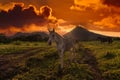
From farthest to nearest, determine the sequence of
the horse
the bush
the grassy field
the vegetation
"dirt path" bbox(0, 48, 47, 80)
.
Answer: "dirt path" bbox(0, 48, 47, 80) < the vegetation < the grassy field < the bush < the horse

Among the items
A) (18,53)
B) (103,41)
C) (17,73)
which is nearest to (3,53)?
(18,53)

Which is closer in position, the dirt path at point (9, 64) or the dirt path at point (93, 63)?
the dirt path at point (93, 63)

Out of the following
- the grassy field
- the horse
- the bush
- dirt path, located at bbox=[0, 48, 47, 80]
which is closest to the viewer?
the horse

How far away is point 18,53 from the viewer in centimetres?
6097

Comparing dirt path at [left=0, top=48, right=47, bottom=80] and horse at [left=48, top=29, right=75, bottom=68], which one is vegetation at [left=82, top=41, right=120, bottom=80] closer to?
horse at [left=48, top=29, right=75, bottom=68]

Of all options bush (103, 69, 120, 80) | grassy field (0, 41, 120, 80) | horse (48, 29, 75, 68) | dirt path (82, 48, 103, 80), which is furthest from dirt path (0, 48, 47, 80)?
bush (103, 69, 120, 80)

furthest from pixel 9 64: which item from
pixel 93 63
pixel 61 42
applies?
pixel 93 63

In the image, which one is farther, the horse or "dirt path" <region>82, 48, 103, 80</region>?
"dirt path" <region>82, 48, 103, 80</region>

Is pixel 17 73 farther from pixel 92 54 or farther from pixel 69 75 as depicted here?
pixel 92 54

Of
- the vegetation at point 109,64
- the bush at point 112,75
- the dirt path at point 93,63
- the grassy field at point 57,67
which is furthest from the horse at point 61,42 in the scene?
the bush at point 112,75

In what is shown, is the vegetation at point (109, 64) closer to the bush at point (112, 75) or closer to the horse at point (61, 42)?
the bush at point (112, 75)

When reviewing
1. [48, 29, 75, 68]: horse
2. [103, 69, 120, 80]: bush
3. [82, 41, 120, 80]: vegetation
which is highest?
[48, 29, 75, 68]: horse

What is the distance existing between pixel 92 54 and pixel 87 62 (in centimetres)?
857

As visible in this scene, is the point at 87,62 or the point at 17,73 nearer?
the point at 17,73
